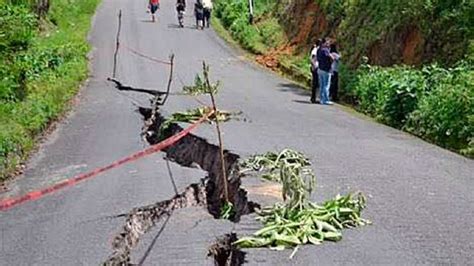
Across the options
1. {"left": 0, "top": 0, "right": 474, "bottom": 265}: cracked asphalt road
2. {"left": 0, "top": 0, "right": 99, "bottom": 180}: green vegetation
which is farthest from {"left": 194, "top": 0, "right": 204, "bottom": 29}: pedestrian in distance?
{"left": 0, "top": 0, "right": 474, "bottom": 265}: cracked asphalt road

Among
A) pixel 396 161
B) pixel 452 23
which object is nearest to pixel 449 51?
pixel 452 23

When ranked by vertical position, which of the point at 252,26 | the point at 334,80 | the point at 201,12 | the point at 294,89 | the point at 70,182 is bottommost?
the point at 294,89

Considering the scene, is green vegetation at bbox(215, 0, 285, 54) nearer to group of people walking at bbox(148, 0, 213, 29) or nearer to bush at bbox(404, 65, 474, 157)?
group of people walking at bbox(148, 0, 213, 29)

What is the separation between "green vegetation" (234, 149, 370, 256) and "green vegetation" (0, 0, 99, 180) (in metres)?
5.42

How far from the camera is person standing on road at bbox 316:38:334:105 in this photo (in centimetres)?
1922

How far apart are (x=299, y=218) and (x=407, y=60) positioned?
1262cm

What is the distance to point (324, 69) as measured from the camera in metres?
19.5

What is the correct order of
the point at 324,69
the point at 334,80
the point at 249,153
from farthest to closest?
the point at 334,80 < the point at 324,69 < the point at 249,153

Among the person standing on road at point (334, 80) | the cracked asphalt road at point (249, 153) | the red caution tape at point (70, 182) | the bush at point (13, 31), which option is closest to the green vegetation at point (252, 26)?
the person standing on road at point (334, 80)

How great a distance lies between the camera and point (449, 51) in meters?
18.5

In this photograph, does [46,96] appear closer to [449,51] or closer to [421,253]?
[449,51]

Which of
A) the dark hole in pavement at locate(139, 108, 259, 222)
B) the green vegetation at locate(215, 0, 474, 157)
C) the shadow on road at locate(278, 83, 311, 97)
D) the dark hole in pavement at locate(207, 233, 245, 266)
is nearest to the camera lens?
the dark hole in pavement at locate(207, 233, 245, 266)

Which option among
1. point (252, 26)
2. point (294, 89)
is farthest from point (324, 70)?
point (252, 26)

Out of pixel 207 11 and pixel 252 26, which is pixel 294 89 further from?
pixel 207 11
